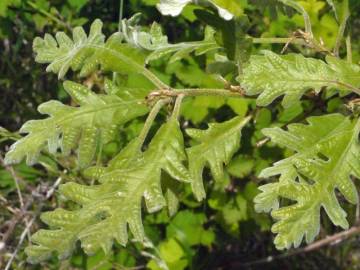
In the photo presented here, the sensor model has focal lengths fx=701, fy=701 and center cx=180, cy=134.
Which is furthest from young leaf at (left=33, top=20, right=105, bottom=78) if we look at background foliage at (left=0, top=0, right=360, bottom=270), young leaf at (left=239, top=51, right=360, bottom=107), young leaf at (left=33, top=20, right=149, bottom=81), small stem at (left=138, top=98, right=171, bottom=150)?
background foliage at (left=0, top=0, right=360, bottom=270)

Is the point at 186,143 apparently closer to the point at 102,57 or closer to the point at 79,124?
the point at 102,57

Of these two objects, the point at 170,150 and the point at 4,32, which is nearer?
the point at 170,150

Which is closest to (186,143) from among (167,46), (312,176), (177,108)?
(167,46)

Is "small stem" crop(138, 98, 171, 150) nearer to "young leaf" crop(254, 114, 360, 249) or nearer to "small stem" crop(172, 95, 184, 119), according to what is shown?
"small stem" crop(172, 95, 184, 119)

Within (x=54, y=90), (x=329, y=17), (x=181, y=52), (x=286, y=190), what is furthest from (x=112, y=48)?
(x=54, y=90)

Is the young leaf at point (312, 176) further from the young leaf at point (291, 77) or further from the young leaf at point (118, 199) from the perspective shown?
the young leaf at point (118, 199)

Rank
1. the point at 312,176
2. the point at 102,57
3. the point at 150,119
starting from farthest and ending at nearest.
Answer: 1. the point at 102,57
2. the point at 150,119
3. the point at 312,176

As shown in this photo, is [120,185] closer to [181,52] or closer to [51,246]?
[51,246]
